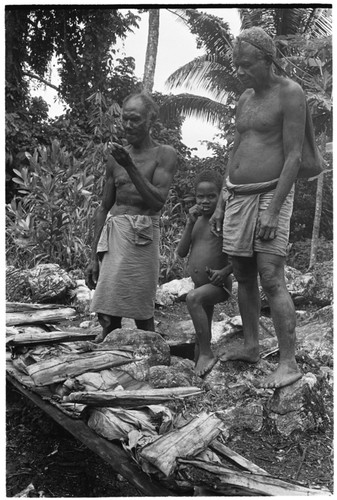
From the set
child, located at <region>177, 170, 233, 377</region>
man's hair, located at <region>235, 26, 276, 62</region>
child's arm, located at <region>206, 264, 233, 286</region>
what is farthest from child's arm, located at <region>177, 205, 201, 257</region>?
man's hair, located at <region>235, 26, 276, 62</region>

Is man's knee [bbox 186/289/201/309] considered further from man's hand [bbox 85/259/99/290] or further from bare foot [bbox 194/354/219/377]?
man's hand [bbox 85/259/99/290]

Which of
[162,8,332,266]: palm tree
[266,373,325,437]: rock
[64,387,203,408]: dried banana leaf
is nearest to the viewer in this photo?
[64,387,203,408]: dried banana leaf

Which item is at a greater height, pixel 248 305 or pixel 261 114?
pixel 261 114

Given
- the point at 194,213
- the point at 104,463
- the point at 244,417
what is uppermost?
the point at 194,213

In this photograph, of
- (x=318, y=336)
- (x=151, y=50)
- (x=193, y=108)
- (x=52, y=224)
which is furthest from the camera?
(x=193, y=108)

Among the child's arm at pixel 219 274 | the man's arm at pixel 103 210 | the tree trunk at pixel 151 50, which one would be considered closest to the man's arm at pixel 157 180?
the man's arm at pixel 103 210

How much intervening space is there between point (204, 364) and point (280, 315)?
70 centimetres

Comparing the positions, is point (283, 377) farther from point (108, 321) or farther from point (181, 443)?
point (108, 321)

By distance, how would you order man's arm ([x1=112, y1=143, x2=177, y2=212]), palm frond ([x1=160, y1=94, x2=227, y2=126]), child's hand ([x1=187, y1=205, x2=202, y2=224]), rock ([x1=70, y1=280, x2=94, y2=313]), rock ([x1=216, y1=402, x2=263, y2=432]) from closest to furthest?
1. rock ([x1=216, y1=402, x2=263, y2=432])
2. man's arm ([x1=112, y1=143, x2=177, y2=212])
3. child's hand ([x1=187, y1=205, x2=202, y2=224])
4. rock ([x1=70, y1=280, x2=94, y2=313])
5. palm frond ([x1=160, y1=94, x2=227, y2=126])

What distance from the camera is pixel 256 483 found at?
211 cm

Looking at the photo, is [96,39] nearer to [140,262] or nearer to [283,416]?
[140,262]

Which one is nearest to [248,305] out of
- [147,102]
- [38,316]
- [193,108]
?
[147,102]

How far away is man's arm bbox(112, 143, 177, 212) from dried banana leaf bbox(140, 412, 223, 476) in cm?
164

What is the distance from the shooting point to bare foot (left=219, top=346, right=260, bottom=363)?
3.53 meters
